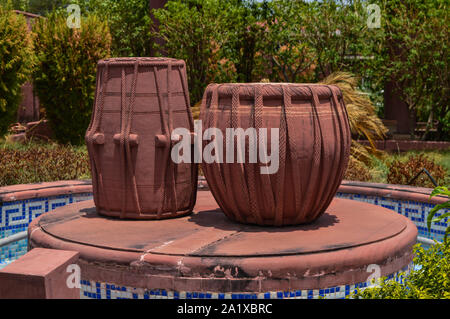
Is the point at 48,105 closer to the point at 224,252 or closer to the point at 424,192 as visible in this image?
the point at 424,192

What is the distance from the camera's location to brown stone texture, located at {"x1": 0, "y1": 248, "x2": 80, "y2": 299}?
2596mm

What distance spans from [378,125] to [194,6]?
16.2ft

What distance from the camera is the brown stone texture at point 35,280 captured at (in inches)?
102

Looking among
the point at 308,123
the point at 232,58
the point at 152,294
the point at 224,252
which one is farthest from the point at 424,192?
the point at 232,58

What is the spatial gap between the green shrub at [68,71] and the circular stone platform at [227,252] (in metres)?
7.10

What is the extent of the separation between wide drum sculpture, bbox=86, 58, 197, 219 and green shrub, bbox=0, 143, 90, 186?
342 cm

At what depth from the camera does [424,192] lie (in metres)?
6.16

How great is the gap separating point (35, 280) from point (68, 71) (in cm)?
925

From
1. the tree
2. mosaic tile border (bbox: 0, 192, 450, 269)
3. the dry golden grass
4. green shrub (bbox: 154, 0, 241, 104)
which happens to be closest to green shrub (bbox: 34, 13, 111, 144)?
green shrub (bbox: 154, 0, 241, 104)

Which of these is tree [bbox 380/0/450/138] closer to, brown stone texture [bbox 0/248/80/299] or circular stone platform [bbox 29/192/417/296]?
circular stone platform [bbox 29/192/417/296]

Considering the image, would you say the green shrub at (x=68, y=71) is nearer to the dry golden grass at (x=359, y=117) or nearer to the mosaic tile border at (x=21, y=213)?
the dry golden grass at (x=359, y=117)

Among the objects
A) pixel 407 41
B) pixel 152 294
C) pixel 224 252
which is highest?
pixel 407 41

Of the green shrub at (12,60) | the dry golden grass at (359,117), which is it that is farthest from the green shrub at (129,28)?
the dry golden grass at (359,117)
